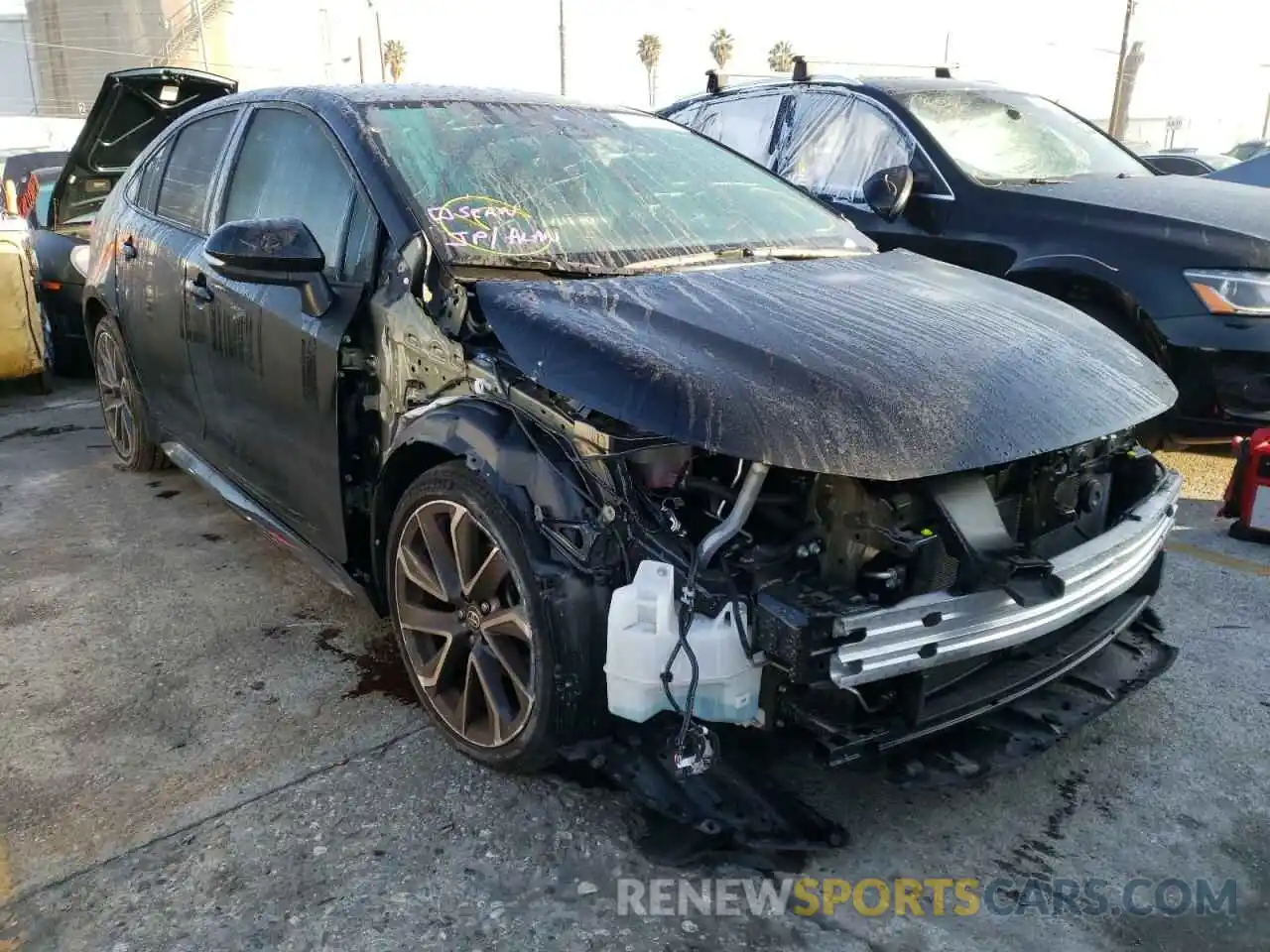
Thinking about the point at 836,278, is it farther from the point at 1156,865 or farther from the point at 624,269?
the point at 1156,865

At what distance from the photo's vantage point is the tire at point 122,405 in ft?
15.3

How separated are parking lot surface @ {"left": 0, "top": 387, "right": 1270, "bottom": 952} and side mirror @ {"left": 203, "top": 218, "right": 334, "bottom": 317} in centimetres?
121

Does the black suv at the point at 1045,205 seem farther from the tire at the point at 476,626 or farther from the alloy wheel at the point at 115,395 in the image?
the alloy wheel at the point at 115,395

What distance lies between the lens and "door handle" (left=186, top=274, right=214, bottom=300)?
3.53 m

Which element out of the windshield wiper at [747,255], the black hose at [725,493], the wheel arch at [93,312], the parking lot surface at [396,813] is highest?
the windshield wiper at [747,255]

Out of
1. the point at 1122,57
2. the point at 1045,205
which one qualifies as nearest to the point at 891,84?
the point at 1045,205

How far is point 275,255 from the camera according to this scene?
9.07ft

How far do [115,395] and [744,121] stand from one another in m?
3.90

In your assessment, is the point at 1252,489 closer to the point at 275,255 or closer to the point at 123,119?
the point at 275,255

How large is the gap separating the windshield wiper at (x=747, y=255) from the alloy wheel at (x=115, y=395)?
298cm

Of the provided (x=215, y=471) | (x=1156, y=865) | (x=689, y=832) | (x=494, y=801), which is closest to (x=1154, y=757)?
(x=1156, y=865)

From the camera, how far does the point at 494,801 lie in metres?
2.52

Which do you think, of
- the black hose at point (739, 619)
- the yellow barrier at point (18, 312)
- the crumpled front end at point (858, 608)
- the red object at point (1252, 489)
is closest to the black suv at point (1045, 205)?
the red object at point (1252, 489)

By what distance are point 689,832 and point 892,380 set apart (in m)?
1.10
